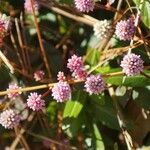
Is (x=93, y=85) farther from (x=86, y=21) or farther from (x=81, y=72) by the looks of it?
(x=86, y=21)

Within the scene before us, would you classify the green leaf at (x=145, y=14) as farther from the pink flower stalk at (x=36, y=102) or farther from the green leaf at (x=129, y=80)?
the pink flower stalk at (x=36, y=102)

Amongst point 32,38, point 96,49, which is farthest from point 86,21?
point 32,38

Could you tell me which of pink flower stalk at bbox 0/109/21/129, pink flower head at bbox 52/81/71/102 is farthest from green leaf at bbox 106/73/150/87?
pink flower stalk at bbox 0/109/21/129

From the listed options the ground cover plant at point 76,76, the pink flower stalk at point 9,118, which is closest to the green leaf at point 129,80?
the ground cover plant at point 76,76

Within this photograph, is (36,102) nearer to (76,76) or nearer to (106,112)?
(76,76)

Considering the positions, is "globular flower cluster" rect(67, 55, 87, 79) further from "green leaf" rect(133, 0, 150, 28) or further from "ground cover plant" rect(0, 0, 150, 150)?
"green leaf" rect(133, 0, 150, 28)

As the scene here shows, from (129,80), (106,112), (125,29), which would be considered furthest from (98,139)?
(125,29)

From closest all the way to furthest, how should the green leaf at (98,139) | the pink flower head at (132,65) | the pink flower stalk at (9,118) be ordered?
the pink flower head at (132,65) < the pink flower stalk at (9,118) < the green leaf at (98,139)

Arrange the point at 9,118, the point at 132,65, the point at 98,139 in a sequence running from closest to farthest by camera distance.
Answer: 1. the point at 132,65
2. the point at 9,118
3. the point at 98,139
